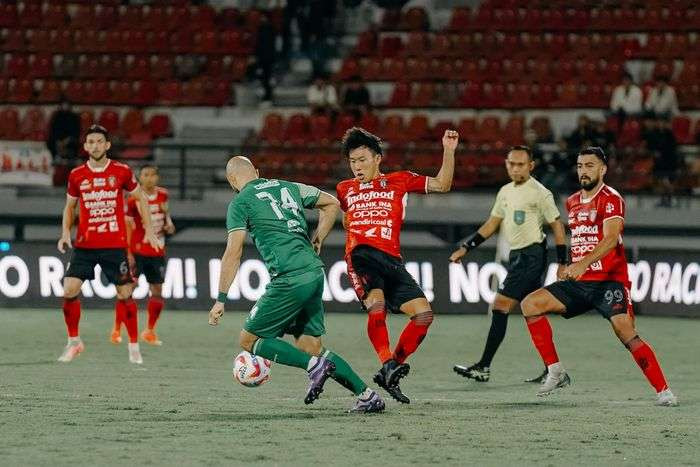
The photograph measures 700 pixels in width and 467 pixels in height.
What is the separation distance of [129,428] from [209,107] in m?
18.0

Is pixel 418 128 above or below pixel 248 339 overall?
above

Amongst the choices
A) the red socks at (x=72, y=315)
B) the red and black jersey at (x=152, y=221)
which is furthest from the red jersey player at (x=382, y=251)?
the red and black jersey at (x=152, y=221)

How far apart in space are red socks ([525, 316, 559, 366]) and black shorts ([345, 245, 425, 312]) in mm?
979

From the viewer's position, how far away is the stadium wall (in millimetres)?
19312

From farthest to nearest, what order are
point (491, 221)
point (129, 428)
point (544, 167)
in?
point (544, 167) → point (491, 221) → point (129, 428)

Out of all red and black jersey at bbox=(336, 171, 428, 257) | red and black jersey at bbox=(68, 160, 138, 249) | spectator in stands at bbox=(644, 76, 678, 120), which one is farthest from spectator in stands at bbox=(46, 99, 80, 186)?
red and black jersey at bbox=(336, 171, 428, 257)

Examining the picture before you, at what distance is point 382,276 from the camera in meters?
10.9

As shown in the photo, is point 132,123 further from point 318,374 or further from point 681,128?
point 318,374

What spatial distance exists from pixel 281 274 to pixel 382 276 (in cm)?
166

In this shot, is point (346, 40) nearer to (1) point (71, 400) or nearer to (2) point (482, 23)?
(2) point (482, 23)

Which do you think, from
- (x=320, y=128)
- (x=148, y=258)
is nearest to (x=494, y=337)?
(x=148, y=258)

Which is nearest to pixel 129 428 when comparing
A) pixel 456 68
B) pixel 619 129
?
pixel 619 129

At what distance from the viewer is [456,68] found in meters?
25.8

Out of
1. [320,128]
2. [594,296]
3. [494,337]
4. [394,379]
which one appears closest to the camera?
[394,379]
